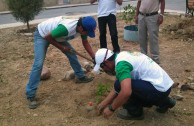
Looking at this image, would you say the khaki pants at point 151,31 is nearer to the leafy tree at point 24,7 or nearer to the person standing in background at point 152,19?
the person standing in background at point 152,19

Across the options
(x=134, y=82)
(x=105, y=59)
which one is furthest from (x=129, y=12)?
(x=105, y=59)

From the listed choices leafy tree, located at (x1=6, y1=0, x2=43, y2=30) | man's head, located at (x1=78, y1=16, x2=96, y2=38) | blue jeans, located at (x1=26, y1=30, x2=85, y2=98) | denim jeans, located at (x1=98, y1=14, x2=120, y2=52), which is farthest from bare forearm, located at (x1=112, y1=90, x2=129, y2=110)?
leafy tree, located at (x1=6, y1=0, x2=43, y2=30)

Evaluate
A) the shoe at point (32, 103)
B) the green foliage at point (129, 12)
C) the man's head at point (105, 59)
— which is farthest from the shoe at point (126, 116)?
the green foliage at point (129, 12)

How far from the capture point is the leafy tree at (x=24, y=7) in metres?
9.17

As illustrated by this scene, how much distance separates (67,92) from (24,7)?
5180 millimetres

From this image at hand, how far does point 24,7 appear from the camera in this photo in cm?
924

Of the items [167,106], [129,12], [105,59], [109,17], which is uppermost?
[105,59]

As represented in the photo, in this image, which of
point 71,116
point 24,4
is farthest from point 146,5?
point 24,4

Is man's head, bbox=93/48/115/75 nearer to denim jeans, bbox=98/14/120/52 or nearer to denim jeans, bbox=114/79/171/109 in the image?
denim jeans, bbox=114/79/171/109

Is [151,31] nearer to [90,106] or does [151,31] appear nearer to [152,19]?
[152,19]

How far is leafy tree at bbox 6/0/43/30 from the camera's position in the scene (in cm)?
917

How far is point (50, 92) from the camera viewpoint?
16.1 ft

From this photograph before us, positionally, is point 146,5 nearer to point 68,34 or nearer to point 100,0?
point 100,0

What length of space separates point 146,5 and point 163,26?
167 inches
